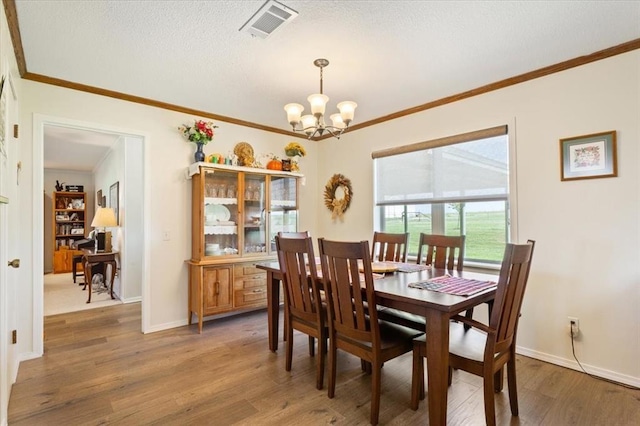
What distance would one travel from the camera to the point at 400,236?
3.22 m

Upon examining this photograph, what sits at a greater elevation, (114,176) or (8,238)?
(114,176)

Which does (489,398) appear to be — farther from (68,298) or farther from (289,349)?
(68,298)

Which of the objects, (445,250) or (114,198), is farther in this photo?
(114,198)

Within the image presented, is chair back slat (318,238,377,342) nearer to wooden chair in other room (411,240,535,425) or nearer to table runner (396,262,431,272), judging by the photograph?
wooden chair in other room (411,240,535,425)

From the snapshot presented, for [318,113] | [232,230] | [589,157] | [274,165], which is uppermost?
[318,113]

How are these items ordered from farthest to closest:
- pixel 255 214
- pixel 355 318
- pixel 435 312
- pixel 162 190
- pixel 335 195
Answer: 1. pixel 335 195
2. pixel 255 214
3. pixel 162 190
4. pixel 355 318
5. pixel 435 312

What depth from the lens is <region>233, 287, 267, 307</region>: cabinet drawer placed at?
372 centimetres

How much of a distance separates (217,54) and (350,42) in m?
1.04

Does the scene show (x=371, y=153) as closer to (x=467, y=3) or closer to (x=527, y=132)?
(x=527, y=132)

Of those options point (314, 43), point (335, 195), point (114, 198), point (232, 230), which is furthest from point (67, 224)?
point (314, 43)

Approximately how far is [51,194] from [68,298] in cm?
415

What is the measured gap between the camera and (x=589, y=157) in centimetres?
253

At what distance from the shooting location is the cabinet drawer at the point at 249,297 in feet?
12.2

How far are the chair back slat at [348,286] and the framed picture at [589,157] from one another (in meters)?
2.01
